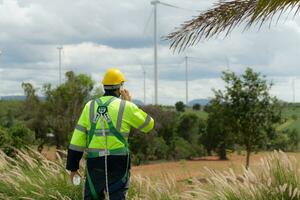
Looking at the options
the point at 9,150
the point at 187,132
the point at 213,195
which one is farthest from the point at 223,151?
the point at 213,195

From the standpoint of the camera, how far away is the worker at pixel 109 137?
7867mm

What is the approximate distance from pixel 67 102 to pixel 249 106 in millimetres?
18457

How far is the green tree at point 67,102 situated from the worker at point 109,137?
36247 millimetres

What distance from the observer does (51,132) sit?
48312 millimetres

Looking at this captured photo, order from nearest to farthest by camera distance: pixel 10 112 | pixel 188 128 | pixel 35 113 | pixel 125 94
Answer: pixel 125 94
pixel 35 113
pixel 188 128
pixel 10 112

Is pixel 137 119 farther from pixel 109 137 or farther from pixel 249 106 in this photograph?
pixel 249 106

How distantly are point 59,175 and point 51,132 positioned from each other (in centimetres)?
3808

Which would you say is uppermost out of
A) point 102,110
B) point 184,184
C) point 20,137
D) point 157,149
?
point 102,110

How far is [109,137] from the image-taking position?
310 inches

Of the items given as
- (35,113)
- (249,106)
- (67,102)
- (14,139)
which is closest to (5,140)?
(14,139)

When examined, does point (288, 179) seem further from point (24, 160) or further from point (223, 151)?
point (223, 151)

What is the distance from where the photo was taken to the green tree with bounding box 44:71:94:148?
45.1m

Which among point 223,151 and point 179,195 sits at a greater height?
point 179,195

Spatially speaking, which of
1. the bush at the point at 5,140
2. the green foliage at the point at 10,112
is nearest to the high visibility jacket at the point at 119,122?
the bush at the point at 5,140
